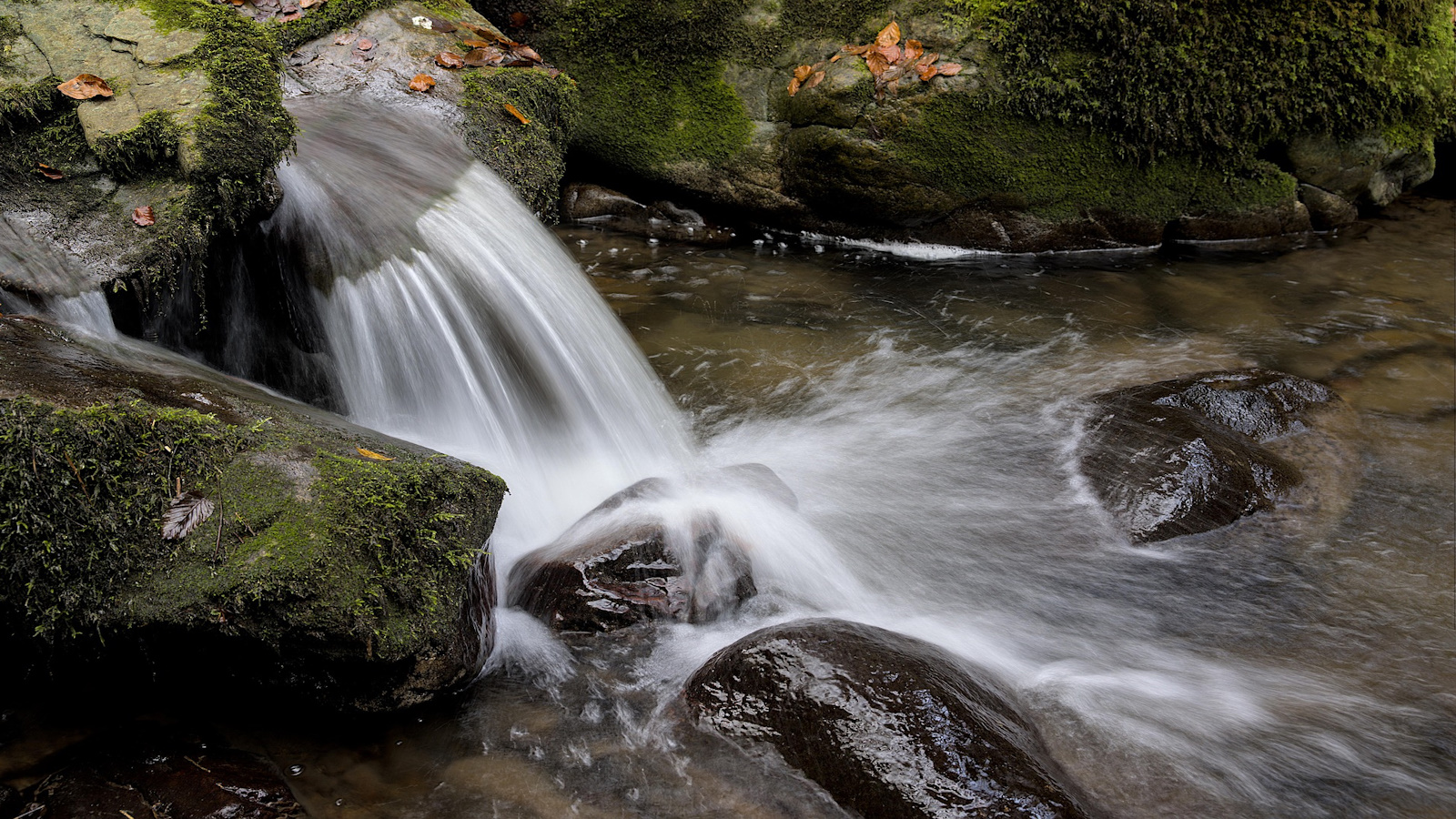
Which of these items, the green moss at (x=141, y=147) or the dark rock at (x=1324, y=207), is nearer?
the green moss at (x=141, y=147)

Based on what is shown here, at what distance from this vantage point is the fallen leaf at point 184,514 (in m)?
2.59

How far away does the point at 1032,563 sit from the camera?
397 centimetres

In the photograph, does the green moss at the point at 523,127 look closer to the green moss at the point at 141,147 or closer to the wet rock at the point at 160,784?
the green moss at the point at 141,147

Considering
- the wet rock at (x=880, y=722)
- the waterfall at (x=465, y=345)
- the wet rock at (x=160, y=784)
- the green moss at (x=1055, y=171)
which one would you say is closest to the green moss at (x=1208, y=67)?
the green moss at (x=1055, y=171)

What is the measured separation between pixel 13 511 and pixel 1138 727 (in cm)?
351

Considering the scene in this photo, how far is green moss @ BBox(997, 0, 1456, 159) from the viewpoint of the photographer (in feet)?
22.3

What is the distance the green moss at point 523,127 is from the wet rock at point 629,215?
85 centimetres

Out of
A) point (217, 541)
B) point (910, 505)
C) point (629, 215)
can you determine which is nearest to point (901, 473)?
point (910, 505)

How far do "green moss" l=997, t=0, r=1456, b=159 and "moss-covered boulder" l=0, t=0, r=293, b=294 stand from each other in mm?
5452

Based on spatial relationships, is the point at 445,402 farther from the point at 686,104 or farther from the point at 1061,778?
the point at 686,104

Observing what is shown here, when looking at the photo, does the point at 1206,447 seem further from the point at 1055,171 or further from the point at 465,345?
the point at 465,345

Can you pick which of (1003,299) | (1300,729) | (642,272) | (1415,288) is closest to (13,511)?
(1300,729)

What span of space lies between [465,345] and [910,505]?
241 cm

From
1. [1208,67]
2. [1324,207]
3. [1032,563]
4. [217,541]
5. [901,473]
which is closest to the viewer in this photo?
[217,541]
